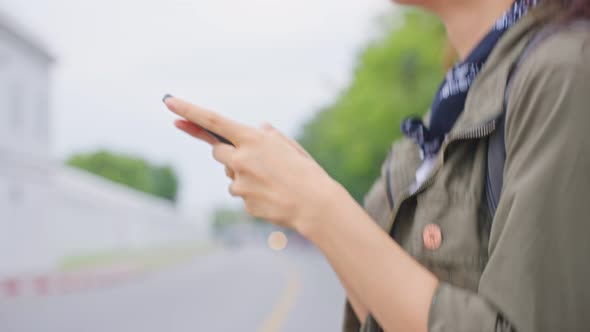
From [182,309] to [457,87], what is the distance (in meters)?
14.9

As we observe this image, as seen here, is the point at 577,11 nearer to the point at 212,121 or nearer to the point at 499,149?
the point at 499,149

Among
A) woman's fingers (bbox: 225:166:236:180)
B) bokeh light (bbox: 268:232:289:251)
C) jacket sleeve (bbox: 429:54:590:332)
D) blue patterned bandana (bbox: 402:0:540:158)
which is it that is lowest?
bokeh light (bbox: 268:232:289:251)

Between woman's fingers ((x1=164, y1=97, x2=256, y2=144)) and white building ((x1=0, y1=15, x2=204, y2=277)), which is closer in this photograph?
woman's fingers ((x1=164, y1=97, x2=256, y2=144))

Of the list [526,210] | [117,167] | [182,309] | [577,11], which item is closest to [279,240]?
[117,167]

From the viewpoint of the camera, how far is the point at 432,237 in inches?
48.9

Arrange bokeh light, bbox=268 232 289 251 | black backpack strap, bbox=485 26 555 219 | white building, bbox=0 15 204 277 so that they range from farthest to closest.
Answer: bokeh light, bbox=268 232 289 251 → white building, bbox=0 15 204 277 → black backpack strap, bbox=485 26 555 219

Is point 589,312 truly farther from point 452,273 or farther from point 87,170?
point 87,170

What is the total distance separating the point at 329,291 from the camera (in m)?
20.3

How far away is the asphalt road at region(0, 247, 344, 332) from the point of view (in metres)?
13.0

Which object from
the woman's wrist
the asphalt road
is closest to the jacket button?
the woman's wrist

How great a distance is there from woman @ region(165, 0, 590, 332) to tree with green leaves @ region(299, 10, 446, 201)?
2531 cm

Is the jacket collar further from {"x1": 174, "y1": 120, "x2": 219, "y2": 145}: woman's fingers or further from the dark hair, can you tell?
{"x1": 174, "y1": 120, "x2": 219, "y2": 145}: woman's fingers

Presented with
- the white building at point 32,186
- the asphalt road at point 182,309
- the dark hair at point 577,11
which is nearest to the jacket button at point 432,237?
the dark hair at point 577,11

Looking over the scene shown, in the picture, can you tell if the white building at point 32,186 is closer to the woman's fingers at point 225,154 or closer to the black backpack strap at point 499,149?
the woman's fingers at point 225,154
